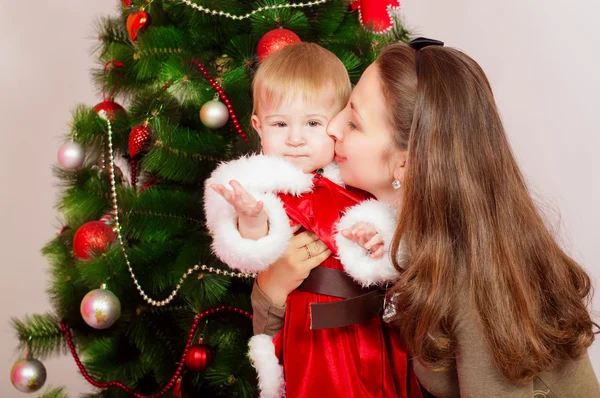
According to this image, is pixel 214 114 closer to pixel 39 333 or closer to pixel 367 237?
pixel 367 237

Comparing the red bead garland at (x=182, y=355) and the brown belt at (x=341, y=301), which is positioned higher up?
the brown belt at (x=341, y=301)

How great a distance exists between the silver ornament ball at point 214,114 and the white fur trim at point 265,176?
32 centimetres

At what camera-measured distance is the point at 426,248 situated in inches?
60.8

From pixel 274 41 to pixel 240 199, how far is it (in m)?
0.60

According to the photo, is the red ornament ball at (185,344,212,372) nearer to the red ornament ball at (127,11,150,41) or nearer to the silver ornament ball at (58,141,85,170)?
the silver ornament ball at (58,141,85,170)

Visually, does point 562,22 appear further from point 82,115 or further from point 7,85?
point 7,85

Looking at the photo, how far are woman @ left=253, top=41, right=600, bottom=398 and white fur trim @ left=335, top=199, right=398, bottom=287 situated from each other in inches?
1.4

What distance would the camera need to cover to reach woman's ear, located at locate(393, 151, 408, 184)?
64.7 inches

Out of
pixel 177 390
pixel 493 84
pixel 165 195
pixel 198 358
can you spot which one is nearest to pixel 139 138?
pixel 165 195

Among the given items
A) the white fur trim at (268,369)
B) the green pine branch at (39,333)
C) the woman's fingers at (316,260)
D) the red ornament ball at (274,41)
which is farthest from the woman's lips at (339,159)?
the green pine branch at (39,333)

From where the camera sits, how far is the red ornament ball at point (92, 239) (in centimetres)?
203

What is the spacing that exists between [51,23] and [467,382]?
279 centimetres

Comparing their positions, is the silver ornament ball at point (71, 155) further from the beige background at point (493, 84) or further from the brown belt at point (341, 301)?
the brown belt at point (341, 301)

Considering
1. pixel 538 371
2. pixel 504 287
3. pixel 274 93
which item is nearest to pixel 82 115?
pixel 274 93
